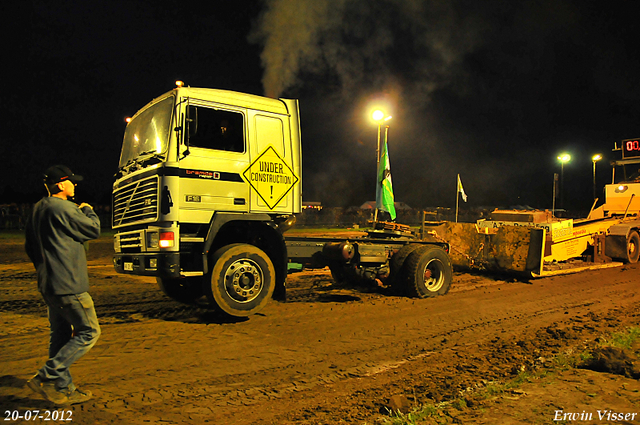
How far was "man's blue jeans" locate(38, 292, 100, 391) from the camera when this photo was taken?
132 inches

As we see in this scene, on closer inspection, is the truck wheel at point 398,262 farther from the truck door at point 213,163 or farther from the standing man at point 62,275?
the standing man at point 62,275

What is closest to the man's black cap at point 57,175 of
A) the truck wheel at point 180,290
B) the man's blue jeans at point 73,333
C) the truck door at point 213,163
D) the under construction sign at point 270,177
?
the man's blue jeans at point 73,333

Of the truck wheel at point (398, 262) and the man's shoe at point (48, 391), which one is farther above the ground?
the truck wheel at point (398, 262)

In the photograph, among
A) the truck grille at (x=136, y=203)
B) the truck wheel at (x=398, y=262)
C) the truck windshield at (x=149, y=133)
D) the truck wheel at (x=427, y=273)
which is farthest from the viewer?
the truck wheel at (x=398, y=262)

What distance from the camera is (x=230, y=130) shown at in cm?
619

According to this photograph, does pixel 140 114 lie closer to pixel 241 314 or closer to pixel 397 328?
pixel 241 314

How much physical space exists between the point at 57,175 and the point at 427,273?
6.55 meters

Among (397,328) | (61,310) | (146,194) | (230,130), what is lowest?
(397,328)

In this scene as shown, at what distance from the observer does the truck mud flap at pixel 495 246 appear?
373 inches

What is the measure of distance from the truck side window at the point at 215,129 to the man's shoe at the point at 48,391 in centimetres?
336

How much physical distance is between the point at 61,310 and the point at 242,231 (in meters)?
3.18

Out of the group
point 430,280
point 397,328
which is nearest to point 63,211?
point 397,328

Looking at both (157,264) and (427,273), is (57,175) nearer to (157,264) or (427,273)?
(157,264)

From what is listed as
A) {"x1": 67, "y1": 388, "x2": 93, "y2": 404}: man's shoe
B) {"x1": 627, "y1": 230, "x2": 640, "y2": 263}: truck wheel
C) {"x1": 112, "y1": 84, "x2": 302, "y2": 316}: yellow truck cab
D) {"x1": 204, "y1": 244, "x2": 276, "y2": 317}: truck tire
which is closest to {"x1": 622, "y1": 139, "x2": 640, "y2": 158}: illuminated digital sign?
{"x1": 627, "y1": 230, "x2": 640, "y2": 263}: truck wheel
